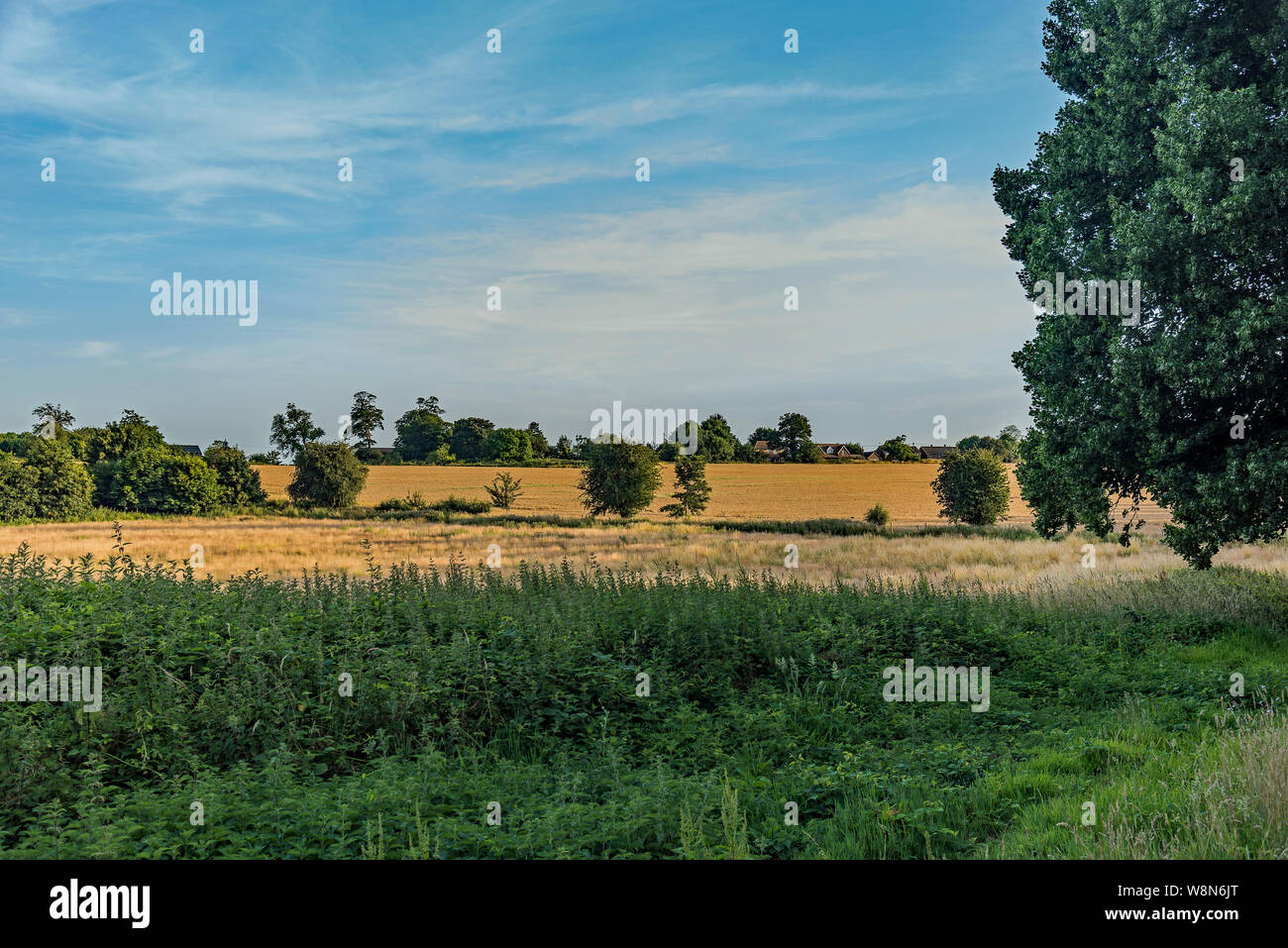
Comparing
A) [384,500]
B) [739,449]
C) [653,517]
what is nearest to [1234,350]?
[653,517]

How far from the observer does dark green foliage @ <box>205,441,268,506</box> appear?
8055 cm

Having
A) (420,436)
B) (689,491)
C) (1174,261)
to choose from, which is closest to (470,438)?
(420,436)

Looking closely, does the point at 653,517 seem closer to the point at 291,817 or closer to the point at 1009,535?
the point at 1009,535

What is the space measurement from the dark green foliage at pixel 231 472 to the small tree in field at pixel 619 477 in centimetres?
4413

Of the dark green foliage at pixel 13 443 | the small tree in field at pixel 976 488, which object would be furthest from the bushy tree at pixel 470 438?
the small tree in field at pixel 976 488

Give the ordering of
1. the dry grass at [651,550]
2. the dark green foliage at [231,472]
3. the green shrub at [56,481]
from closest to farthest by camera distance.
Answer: the dry grass at [651,550] → the green shrub at [56,481] → the dark green foliage at [231,472]

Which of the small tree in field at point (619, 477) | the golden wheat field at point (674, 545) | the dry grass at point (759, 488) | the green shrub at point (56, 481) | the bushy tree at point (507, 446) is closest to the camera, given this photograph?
the golden wheat field at point (674, 545)

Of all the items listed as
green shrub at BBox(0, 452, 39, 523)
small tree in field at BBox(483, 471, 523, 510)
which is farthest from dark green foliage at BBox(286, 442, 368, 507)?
green shrub at BBox(0, 452, 39, 523)

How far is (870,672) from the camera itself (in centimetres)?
1240

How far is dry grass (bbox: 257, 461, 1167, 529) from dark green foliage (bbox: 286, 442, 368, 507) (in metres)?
3.61

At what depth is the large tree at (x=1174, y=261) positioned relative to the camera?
1294 centimetres

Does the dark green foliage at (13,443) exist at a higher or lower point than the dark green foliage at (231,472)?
higher

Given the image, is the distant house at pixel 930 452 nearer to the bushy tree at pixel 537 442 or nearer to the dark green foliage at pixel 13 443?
the bushy tree at pixel 537 442
